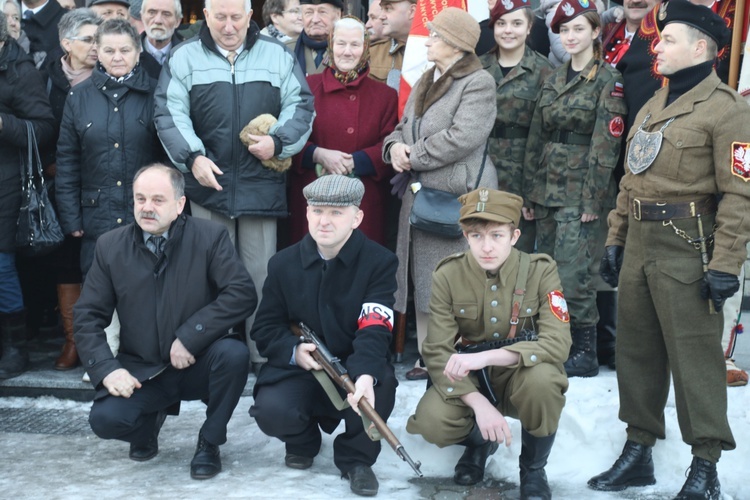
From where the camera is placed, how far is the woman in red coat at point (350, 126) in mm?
5609

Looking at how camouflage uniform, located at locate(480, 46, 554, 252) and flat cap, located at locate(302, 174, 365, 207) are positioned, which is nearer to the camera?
flat cap, located at locate(302, 174, 365, 207)

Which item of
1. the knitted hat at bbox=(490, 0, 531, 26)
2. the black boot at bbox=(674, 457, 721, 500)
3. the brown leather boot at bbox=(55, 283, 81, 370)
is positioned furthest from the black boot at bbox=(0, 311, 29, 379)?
the black boot at bbox=(674, 457, 721, 500)

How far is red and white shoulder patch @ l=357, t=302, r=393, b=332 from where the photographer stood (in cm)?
438

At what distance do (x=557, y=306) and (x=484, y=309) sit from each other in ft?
1.00

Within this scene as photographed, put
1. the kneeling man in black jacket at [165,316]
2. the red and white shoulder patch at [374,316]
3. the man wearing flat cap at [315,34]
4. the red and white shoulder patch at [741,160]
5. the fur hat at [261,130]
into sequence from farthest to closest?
1. the man wearing flat cap at [315,34]
2. the fur hat at [261,130]
3. the kneeling man in black jacket at [165,316]
4. the red and white shoulder patch at [374,316]
5. the red and white shoulder patch at [741,160]

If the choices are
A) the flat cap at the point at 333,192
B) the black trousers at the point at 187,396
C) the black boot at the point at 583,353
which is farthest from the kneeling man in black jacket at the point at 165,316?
the black boot at the point at 583,353

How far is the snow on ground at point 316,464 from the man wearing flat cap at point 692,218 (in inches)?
17.5

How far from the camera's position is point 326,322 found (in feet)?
14.6

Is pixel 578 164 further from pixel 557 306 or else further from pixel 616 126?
pixel 557 306

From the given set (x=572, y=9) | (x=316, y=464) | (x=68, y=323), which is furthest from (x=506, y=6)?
(x=68, y=323)

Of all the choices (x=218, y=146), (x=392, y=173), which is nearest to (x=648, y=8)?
(x=392, y=173)

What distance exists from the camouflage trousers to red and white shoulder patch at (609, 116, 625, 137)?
44cm

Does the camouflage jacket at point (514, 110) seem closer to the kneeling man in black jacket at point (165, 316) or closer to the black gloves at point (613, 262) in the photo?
the black gloves at point (613, 262)

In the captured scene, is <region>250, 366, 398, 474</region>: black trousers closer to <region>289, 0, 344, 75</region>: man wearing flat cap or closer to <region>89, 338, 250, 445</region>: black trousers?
<region>89, 338, 250, 445</region>: black trousers
